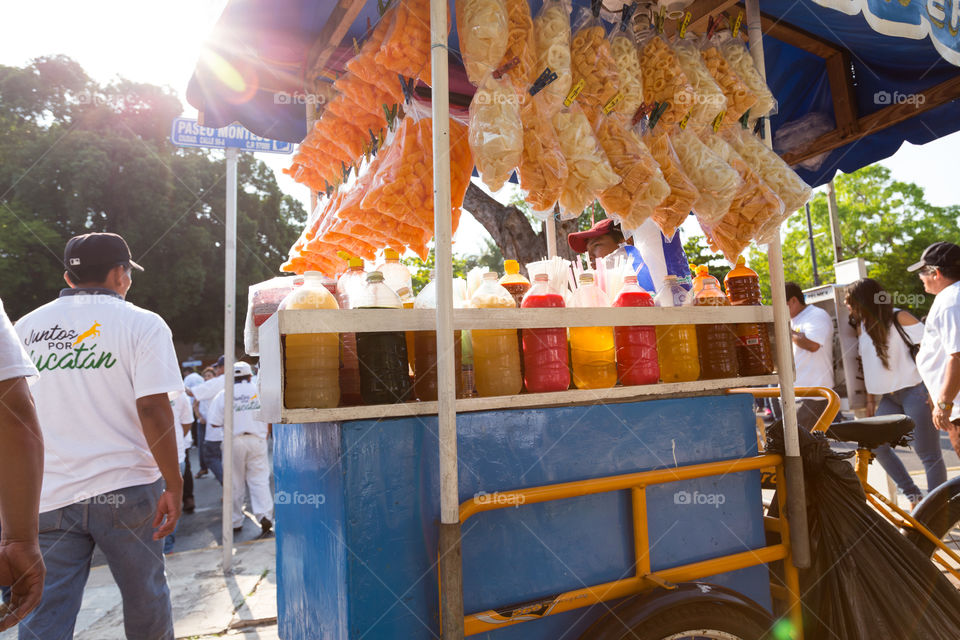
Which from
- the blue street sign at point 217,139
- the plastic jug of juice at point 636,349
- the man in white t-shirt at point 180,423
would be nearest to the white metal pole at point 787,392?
the plastic jug of juice at point 636,349

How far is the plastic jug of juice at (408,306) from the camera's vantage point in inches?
76.7

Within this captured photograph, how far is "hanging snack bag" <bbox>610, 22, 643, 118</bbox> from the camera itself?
2221 mm

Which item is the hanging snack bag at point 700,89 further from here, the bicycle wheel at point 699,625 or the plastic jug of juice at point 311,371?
the bicycle wheel at point 699,625

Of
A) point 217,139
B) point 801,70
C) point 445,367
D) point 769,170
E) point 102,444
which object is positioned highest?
point 217,139

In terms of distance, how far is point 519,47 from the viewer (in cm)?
202

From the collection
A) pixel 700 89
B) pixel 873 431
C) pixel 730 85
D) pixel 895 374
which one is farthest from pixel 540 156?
pixel 895 374

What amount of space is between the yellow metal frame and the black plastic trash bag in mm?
102

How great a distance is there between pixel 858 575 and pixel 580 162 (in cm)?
191

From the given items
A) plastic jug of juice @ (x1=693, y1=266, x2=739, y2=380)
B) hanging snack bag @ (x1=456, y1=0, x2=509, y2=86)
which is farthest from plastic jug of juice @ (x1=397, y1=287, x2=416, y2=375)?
plastic jug of juice @ (x1=693, y1=266, x2=739, y2=380)

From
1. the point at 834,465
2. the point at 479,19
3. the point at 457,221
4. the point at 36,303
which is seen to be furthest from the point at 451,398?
the point at 36,303

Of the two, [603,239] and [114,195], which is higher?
[114,195]

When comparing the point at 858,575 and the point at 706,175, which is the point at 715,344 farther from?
the point at 858,575

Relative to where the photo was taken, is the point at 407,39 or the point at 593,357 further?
the point at 407,39

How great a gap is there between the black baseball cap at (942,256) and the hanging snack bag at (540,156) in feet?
10.4
